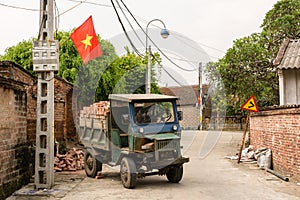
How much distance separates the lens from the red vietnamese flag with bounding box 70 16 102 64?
9.84 meters

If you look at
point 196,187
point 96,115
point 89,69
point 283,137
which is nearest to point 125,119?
point 96,115

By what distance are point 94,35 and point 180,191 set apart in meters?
4.73

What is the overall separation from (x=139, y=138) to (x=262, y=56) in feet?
45.9

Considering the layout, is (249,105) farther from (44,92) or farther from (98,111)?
(44,92)

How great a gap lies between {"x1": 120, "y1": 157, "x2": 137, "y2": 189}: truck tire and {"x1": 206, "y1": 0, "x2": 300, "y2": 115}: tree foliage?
13.9 metres

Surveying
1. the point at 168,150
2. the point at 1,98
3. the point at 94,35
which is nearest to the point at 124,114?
the point at 168,150

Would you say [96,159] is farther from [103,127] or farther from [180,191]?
[180,191]

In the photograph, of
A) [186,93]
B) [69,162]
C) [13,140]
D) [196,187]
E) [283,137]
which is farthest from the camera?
[186,93]

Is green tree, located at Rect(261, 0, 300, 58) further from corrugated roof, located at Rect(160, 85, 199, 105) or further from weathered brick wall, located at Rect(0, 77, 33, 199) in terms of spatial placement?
corrugated roof, located at Rect(160, 85, 199, 105)

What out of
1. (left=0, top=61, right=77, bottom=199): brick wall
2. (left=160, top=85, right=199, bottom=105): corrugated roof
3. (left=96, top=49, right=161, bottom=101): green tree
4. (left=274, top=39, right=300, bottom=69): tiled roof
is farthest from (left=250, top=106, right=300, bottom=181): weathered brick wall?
(left=160, top=85, right=199, bottom=105): corrugated roof

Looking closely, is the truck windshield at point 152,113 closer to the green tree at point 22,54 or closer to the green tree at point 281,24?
the green tree at point 281,24

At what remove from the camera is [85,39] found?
993 centimetres

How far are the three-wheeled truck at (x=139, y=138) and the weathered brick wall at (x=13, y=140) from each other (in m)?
2.15

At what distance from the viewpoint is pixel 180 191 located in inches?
353
